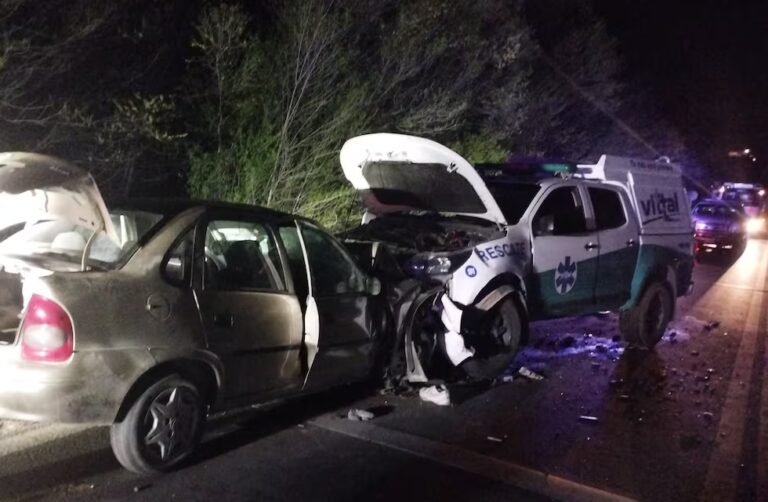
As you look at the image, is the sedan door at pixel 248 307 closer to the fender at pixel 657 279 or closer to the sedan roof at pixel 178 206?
the sedan roof at pixel 178 206

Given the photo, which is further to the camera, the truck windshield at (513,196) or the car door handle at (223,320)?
the truck windshield at (513,196)

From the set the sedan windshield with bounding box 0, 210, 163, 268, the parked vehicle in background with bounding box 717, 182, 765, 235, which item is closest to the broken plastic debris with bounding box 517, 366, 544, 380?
the sedan windshield with bounding box 0, 210, 163, 268

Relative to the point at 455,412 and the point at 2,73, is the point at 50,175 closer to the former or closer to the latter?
the point at 2,73

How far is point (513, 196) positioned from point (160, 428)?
4443mm

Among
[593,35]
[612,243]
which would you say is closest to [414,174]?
[612,243]

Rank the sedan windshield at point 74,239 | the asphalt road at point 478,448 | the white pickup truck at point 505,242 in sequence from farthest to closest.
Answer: the white pickup truck at point 505,242, the sedan windshield at point 74,239, the asphalt road at point 478,448

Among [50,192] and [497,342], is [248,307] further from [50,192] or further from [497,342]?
[497,342]

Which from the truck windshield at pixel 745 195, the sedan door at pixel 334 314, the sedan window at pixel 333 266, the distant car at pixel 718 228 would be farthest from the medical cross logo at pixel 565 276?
the truck windshield at pixel 745 195

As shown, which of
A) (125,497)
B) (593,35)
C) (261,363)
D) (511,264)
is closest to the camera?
(125,497)

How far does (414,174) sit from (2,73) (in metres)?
4.00

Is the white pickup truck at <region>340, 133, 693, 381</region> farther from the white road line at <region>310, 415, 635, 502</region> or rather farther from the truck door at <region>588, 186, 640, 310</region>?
the white road line at <region>310, 415, 635, 502</region>

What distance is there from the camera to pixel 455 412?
5.85 m

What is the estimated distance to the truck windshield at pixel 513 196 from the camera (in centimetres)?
723

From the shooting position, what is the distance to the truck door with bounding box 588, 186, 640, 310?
793cm
